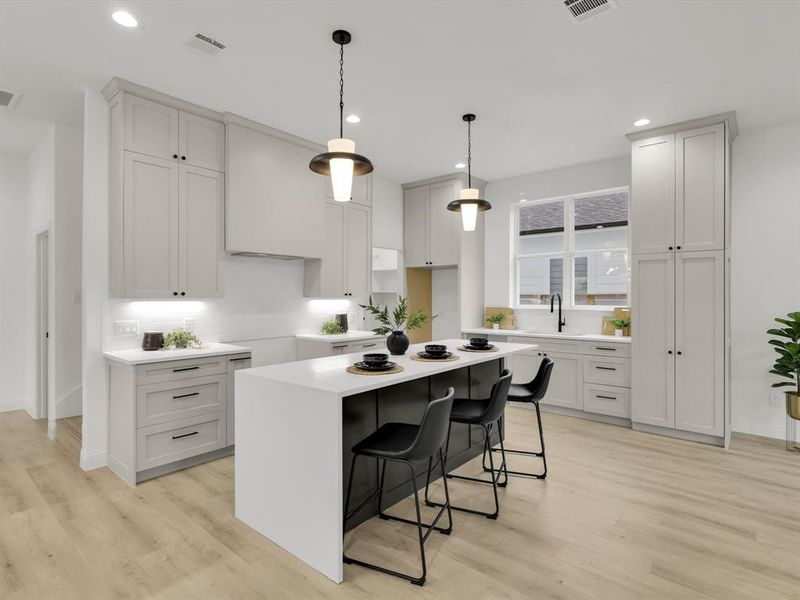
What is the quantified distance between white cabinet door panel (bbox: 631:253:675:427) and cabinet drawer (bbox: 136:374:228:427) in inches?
151

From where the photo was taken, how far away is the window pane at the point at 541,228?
565cm

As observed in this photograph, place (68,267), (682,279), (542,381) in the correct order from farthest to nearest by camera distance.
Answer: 1. (68,267)
2. (682,279)
3. (542,381)

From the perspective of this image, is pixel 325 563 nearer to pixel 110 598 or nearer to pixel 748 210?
pixel 110 598

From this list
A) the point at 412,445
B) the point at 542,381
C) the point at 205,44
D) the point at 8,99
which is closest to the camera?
the point at 412,445

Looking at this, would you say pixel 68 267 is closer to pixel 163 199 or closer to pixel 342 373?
pixel 163 199

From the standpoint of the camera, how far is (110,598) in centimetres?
197

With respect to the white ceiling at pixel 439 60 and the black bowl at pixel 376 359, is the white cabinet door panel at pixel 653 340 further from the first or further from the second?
the black bowl at pixel 376 359

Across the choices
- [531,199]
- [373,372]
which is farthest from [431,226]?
[373,372]

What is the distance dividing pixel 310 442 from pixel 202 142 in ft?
9.52

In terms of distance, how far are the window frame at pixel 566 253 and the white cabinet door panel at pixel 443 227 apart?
0.81 meters

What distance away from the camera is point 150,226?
3.50 m

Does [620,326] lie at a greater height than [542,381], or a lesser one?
greater

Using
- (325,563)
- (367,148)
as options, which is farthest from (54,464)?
(367,148)

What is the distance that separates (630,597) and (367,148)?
4335 millimetres
